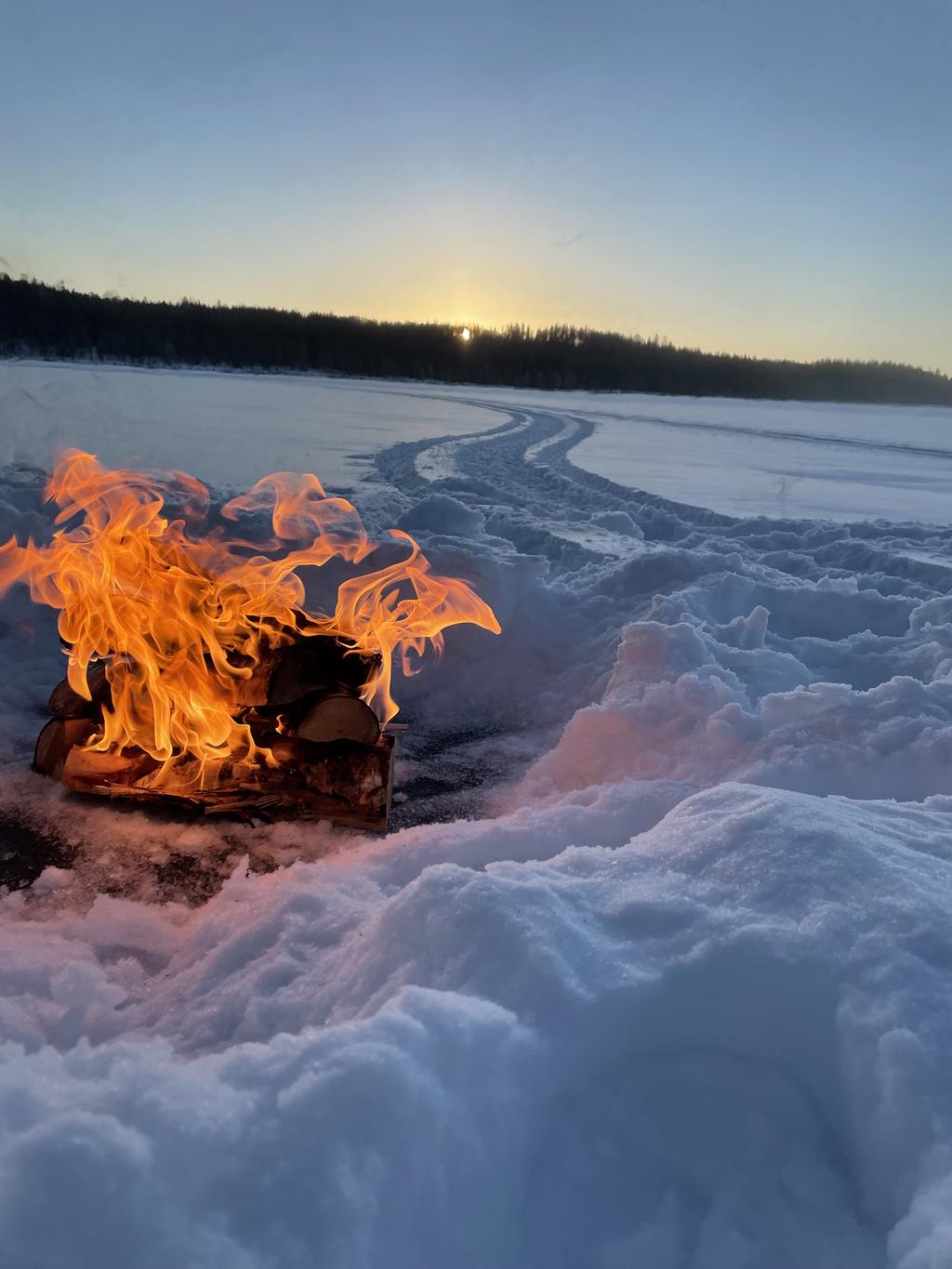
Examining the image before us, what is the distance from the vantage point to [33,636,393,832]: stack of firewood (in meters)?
3.80

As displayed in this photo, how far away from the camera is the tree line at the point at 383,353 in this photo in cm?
4478

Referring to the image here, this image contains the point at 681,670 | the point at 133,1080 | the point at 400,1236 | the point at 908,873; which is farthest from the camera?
the point at 681,670

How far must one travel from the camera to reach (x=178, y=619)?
4.09 meters

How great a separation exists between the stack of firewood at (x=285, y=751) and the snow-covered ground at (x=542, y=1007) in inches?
5.4

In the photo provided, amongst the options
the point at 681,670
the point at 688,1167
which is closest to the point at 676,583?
the point at 681,670

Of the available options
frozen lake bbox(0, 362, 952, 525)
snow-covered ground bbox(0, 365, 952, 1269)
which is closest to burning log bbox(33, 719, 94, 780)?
snow-covered ground bbox(0, 365, 952, 1269)

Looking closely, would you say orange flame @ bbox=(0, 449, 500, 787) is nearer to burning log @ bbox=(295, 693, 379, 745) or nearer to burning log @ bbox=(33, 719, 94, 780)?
burning log @ bbox=(33, 719, 94, 780)

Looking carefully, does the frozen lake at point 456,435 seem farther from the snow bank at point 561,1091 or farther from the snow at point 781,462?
the snow bank at point 561,1091

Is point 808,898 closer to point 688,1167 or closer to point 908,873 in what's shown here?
point 908,873

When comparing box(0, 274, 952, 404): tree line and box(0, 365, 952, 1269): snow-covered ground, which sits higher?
box(0, 274, 952, 404): tree line

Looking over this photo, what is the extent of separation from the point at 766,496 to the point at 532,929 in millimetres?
10241

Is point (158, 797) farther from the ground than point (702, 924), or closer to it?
closer to it

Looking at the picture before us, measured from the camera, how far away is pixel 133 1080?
4.74 ft

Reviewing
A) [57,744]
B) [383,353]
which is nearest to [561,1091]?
[57,744]
